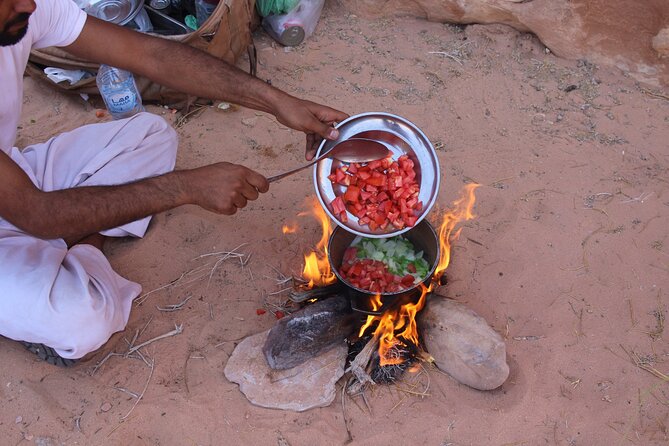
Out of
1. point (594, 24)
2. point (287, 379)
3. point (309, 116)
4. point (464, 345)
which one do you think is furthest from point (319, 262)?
point (594, 24)

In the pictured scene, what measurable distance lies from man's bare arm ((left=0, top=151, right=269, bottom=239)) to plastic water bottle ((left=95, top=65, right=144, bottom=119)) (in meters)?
1.51

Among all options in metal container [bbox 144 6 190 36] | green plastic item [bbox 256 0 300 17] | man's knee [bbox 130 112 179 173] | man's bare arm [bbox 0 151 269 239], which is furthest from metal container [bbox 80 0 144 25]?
man's bare arm [bbox 0 151 269 239]

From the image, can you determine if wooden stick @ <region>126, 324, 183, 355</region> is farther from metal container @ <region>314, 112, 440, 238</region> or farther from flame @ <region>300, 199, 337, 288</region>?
metal container @ <region>314, 112, 440, 238</region>

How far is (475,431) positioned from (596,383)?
0.61 m

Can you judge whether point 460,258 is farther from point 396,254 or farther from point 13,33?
point 13,33

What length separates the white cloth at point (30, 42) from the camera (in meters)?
2.63

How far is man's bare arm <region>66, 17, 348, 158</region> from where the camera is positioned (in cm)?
289

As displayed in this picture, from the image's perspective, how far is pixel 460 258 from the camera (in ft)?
10.6

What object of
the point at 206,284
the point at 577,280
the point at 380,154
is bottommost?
the point at 206,284

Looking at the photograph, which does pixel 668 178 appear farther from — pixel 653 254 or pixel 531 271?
pixel 531 271

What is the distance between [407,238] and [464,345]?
65cm

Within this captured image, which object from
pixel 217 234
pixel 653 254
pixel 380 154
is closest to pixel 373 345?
pixel 380 154

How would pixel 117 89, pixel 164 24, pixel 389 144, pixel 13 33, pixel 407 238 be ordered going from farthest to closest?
pixel 164 24, pixel 117 89, pixel 407 238, pixel 389 144, pixel 13 33

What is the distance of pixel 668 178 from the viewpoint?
356 cm
